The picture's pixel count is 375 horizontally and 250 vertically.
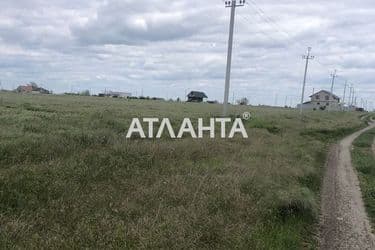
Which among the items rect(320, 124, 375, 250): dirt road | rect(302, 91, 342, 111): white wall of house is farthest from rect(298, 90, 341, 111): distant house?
rect(320, 124, 375, 250): dirt road

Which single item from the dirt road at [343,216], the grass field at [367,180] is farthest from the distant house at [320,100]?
the dirt road at [343,216]

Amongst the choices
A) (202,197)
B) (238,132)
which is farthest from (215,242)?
(238,132)

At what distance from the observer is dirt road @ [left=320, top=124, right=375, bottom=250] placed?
782 cm

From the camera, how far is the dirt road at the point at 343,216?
7.82 m

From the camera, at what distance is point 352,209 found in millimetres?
10258

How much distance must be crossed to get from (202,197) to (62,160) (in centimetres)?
418

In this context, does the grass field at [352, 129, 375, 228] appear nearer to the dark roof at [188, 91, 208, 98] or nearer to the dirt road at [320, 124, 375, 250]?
the dirt road at [320, 124, 375, 250]

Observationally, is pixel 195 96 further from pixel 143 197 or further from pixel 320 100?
pixel 143 197

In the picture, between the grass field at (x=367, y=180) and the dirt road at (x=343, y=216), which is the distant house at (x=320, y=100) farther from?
the dirt road at (x=343, y=216)

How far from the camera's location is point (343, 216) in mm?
9578

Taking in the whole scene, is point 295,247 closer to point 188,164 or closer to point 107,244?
point 107,244

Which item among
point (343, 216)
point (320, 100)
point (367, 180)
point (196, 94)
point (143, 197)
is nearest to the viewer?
point (143, 197)

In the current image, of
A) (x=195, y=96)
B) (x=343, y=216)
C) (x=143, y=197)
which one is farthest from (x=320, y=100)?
(x=143, y=197)

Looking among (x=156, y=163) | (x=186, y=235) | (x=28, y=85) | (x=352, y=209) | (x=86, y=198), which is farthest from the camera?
(x=28, y=85)
